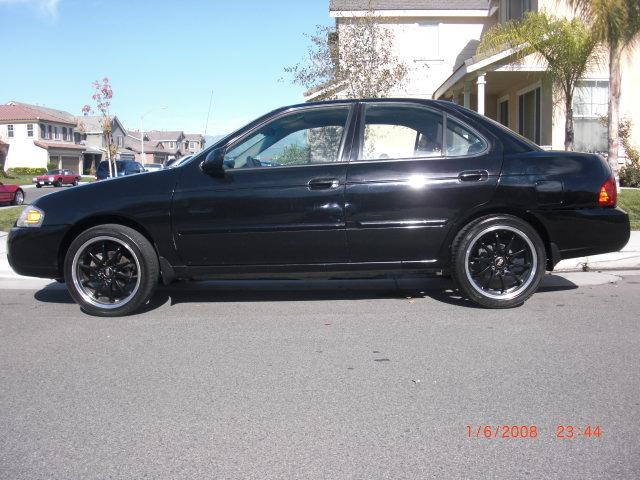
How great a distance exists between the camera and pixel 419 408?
138 inches

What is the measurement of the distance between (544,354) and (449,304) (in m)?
1.51

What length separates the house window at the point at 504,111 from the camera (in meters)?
20.4

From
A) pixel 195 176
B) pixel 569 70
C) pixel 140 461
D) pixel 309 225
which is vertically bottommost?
pixel 140 461

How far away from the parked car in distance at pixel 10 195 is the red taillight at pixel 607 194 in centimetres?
2320

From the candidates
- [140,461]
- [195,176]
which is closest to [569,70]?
[195,176]

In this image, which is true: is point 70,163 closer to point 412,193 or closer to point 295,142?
point 295,142

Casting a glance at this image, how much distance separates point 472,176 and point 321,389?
248 cm

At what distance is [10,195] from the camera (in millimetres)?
23969

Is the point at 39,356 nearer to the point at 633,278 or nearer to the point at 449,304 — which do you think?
the point at 449,304

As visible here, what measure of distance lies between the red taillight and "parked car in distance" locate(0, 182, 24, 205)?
76.1 feet

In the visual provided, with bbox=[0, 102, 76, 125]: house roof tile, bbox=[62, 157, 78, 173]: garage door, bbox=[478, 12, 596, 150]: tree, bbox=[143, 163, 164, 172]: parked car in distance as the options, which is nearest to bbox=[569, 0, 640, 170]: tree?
bbox=[478, 12, 596, 150]: tree

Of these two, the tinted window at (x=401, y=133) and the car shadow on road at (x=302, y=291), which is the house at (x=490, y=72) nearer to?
the car shadow on road at (x=302, y=291)

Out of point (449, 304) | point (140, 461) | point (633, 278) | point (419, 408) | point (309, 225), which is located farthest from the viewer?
point (633, 278)
